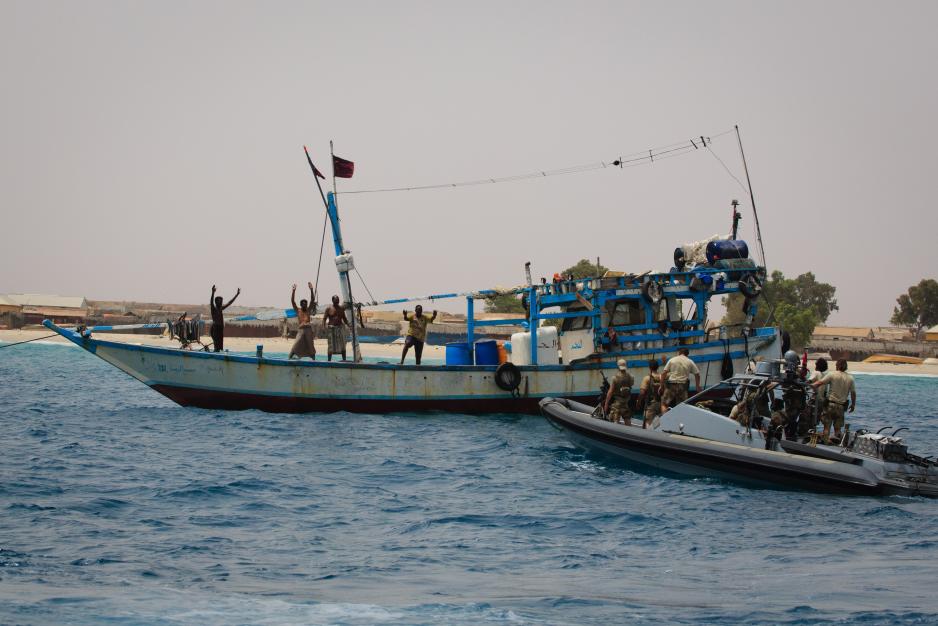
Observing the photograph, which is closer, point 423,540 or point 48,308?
point 423,540

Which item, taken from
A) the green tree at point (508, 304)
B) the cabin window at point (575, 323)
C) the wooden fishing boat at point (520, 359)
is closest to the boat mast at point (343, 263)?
the wooden fishing boat at point (520, 359)

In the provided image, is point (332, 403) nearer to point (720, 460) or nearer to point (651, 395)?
point (651, 395)

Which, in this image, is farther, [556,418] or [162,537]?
[556,418]

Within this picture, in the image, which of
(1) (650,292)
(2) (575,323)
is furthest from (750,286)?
(2) (575,323)

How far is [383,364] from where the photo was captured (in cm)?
2553

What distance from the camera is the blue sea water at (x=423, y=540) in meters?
9.17

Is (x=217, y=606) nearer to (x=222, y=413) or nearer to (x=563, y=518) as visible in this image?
(x=563, y=518)

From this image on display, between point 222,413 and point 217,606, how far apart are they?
54.1ft

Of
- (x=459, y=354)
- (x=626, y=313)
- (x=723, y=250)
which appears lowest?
(x=459, y=354)

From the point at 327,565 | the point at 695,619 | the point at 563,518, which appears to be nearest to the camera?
the point at 695,619

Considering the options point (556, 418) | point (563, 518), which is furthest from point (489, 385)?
point (563, 518)

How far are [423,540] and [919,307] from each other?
338 ft

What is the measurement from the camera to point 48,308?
11106 centimetres

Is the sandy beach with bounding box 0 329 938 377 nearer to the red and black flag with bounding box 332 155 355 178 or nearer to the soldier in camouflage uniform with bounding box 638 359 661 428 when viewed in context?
the red and black flag with bounding box 332 155 355 178
